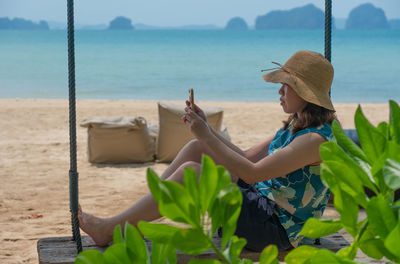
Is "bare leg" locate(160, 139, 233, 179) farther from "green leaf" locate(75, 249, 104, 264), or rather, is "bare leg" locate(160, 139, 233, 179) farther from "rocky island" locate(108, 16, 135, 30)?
"rocky island" locate(108, 16, 135, 30)

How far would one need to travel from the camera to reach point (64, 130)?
768 cm

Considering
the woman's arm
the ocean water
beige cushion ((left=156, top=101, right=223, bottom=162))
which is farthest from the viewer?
the ocean water

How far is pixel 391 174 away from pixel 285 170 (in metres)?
1.76

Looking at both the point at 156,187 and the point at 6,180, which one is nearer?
the point at 156,187

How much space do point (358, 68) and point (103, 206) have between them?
857 inches

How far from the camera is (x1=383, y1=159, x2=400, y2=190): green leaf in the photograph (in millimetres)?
346

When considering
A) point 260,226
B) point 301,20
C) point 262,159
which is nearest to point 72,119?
point 262,159

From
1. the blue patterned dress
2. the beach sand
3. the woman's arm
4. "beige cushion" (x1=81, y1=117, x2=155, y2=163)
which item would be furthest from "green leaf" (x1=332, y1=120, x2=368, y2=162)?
"beige cushion" (x1=81, y1=117, x2=155, y2=163)

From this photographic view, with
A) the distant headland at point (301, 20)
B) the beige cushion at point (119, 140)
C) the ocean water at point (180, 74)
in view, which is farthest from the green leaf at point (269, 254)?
the distant headland at point (301, 20)

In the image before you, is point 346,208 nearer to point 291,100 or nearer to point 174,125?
point 291,100

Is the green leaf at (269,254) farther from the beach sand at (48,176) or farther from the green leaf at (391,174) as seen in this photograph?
the beach sand at (48,176)

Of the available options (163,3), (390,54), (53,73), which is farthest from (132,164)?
(163,3)

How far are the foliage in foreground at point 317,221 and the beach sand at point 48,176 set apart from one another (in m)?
2.96

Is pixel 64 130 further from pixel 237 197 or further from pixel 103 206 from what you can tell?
pixel 237 197
